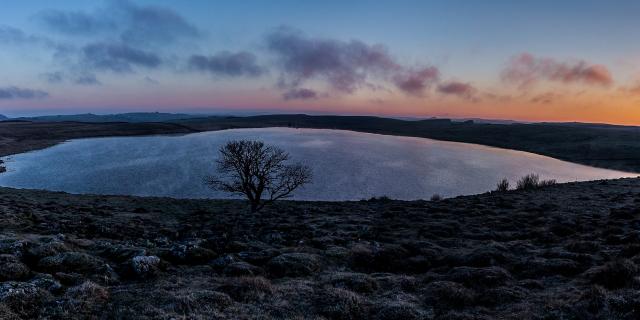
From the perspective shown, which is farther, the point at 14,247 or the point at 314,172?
the point at 314,172

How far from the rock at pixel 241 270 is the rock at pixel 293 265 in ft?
2.17

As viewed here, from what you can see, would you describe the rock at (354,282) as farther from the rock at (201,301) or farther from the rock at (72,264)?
the rock at (72,264)

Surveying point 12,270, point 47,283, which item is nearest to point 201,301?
point 47,283

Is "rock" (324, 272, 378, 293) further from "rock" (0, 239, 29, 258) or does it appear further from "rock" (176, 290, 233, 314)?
"rock" (0, 239, 29, 258)

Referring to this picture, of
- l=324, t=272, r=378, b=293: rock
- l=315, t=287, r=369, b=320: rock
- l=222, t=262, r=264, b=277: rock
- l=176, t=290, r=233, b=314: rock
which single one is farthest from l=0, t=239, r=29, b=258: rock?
l=324, t=272, r=378, b=293: rock

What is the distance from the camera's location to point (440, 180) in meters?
76.3

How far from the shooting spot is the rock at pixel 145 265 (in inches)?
548

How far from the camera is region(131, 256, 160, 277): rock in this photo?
45.6 feet

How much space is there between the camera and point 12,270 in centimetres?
1259

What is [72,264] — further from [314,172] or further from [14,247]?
[314,172]

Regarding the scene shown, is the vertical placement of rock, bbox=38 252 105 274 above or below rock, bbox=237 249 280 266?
above

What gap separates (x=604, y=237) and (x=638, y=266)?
9.21m

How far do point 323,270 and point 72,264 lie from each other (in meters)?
10.1

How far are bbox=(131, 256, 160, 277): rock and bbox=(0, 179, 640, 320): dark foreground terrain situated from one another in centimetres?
5
